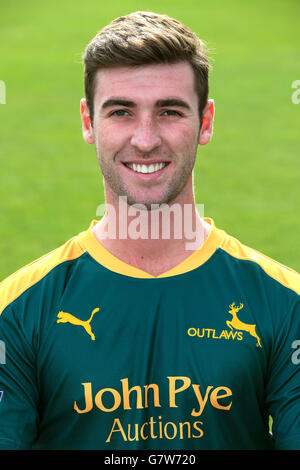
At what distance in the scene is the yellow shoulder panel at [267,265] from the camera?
3.64 metres

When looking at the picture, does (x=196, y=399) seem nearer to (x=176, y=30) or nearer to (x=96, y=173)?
(x=176, y=30)

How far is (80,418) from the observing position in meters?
3.48

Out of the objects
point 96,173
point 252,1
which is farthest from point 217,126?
point 252,1

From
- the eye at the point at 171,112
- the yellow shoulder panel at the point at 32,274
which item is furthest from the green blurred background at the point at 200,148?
the eye at the point at 171,112

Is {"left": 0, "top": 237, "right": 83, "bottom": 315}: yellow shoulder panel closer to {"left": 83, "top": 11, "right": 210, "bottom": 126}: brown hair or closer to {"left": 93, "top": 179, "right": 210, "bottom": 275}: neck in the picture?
{"left": 93, "top": 179, "right": 210, "bottom": 275}: neck

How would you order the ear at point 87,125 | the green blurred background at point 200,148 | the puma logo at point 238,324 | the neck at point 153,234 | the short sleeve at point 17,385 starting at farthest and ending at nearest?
the green blurred background at point 200,148 → the ear at point 87,125 → the neck at point 153,234 → the puma logo at point 238,324 → the short sleeve at point 17,385

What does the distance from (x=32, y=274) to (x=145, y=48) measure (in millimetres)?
1145

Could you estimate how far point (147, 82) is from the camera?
345cm

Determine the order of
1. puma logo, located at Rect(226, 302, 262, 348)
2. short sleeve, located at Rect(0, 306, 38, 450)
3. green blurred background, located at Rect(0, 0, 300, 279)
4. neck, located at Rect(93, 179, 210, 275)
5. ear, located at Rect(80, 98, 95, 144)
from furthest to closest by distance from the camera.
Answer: green blurred background, located at Rect(0, 0, 300, 279) → ear, located at Rect(80, 98, 95, 144) → neck, located at Rect(93, 179, 210, 275) → puma logo, located at Rect(226, 302, 262, 348) → short sleeve, located at Rect(0, 306, 38, 450)

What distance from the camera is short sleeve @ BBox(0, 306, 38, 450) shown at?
3.40m

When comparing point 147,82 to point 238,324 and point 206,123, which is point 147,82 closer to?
point 206,123

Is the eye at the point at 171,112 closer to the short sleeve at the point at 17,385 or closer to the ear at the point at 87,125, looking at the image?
the ear at the point at 87,125

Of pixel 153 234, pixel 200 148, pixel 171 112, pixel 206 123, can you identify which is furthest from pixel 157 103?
pixel 200 148

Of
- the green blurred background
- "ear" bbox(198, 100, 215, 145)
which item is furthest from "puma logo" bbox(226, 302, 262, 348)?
the green blurred background
